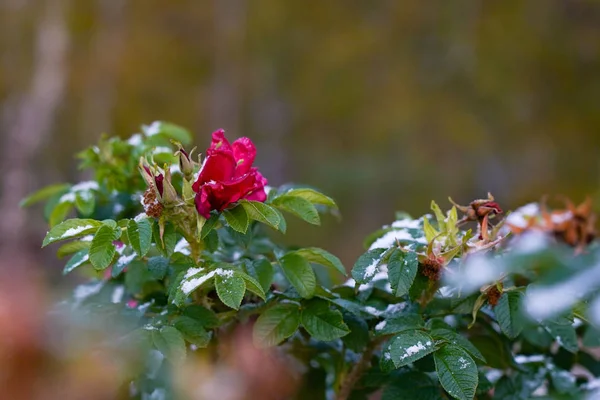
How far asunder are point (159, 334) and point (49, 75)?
16.5 feet

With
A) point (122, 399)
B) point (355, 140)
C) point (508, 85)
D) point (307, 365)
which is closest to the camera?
point (122, 399)

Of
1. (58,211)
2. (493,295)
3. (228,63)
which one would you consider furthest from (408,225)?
(228,63)

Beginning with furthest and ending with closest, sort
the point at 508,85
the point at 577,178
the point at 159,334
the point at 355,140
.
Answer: the point at 355,140 → the point at 508,85 → the point at 577,178 → the point at 159,334

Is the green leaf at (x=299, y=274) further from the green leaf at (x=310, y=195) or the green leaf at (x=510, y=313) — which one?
the green leaf at (x=510, y=313)

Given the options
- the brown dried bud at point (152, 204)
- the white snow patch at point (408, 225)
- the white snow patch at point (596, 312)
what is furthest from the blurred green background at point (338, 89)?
the white snow patch at point (596, 312)

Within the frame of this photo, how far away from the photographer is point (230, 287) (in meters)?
0.63

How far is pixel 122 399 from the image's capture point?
763mm

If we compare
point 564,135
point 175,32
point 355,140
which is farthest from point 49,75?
point 564,135

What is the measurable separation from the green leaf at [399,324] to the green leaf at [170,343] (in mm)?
209

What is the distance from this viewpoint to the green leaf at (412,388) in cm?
74

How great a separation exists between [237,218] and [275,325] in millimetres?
127

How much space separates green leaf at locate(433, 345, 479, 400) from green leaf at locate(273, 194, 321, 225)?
199 mm

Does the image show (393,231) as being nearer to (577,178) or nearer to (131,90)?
(577,178)

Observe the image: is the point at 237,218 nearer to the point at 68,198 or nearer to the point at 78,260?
the point at 78,260
